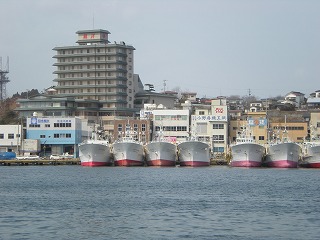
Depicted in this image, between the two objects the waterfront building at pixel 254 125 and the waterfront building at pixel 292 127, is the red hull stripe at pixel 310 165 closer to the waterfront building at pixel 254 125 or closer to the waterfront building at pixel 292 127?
the waterfront building at pixel 254 125

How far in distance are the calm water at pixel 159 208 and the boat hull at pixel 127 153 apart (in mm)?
24537

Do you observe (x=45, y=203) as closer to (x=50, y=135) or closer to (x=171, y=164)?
(x=171, y=164)

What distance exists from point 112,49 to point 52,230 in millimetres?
113625

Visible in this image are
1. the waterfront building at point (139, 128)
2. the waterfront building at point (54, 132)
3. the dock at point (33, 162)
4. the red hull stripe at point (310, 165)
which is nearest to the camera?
the red hull stripe at point (310, 165)

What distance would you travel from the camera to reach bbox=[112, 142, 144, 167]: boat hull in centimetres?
10612

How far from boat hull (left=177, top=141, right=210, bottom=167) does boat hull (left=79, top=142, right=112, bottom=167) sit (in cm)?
1102

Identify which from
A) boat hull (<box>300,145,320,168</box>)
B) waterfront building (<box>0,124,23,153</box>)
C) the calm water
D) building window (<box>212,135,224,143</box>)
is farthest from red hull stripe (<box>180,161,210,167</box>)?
waterfront building (<box>0,124,23,153</box>)

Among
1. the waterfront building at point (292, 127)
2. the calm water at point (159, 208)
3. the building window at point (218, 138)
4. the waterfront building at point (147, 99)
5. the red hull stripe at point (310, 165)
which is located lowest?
the calm water at point (159, 208)

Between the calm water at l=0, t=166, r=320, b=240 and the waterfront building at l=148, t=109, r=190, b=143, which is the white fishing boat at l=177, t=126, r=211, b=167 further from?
the calm water at l=0, t=166, r=320, b=240

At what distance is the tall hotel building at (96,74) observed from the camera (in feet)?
502

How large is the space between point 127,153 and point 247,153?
17.6 metres

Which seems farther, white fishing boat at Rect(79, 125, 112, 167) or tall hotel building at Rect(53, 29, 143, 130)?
tall hotel building at Rect(53, 29, 143, 130)

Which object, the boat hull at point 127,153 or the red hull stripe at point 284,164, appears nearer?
the red hull stripe at point 284,164

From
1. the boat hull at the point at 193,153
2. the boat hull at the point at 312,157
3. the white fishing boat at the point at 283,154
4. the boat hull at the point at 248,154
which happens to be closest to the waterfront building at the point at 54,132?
the boat hull at the point at 193,153
